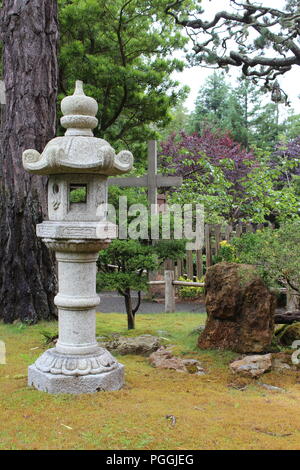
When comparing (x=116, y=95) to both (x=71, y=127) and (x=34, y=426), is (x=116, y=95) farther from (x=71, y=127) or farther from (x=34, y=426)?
(x=34, y=426)

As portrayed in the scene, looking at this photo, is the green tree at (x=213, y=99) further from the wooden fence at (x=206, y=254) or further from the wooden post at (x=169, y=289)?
the wooden post at (x=169, y=289)

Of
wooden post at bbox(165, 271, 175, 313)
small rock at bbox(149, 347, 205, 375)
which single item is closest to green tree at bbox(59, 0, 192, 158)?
A: wooden post at bbox(165, 271, 175, 313)

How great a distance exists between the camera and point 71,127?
4422mm

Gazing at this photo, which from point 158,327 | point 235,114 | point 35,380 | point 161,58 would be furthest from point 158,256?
point 235,114

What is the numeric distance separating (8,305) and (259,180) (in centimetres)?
689

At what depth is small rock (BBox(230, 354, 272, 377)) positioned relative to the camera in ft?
16.2

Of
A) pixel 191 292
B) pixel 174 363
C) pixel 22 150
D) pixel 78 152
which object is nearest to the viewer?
pixel 78 152

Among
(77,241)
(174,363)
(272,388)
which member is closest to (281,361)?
(272,388)

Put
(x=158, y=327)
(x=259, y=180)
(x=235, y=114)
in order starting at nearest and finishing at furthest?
1. (x=158, y=327)
2. (x=259, y=180)
3. (x=235, y=114)

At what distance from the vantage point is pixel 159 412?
3.83m

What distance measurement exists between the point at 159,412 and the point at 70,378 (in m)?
0.92

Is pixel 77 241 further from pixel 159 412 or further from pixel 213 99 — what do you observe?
pixel 213 99

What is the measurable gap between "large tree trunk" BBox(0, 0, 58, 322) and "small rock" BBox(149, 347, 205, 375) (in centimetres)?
255

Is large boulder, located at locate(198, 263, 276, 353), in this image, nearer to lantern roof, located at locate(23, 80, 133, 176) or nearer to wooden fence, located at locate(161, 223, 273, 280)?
lantern roof, located at locate(23, 80, 133, 176)
